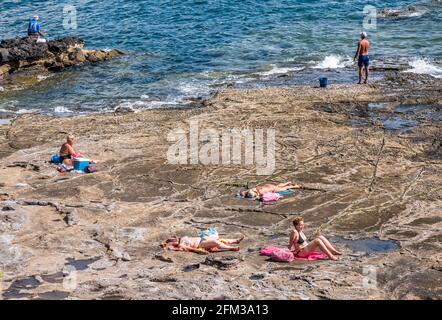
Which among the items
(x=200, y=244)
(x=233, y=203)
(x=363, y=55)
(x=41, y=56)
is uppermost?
(x=363, y=55)

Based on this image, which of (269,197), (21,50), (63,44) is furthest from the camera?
(63,44)

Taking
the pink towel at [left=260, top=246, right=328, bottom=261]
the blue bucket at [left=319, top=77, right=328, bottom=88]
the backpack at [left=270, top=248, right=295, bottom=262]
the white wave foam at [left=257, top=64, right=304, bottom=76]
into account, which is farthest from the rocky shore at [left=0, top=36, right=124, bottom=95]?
the backpack at [left=270, top=248, right=295, bottom=262]

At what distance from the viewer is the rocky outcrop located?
28.5m

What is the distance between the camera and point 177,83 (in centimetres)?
2623

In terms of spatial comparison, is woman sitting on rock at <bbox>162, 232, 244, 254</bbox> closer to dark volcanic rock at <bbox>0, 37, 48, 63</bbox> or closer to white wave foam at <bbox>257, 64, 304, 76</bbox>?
white wave foam at <bbox>257, 64, 304, 76</bbox>

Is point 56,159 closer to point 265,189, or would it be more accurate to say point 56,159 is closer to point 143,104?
point 265,189

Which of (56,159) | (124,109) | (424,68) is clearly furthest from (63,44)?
(424,68)

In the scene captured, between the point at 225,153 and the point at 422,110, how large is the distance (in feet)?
21.1

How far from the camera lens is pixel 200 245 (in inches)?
495

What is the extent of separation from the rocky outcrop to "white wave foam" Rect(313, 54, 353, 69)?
9.57 meters

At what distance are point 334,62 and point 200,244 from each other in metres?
16.6

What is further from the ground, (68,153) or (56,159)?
(68,153)

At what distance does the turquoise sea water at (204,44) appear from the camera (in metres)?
25.2
